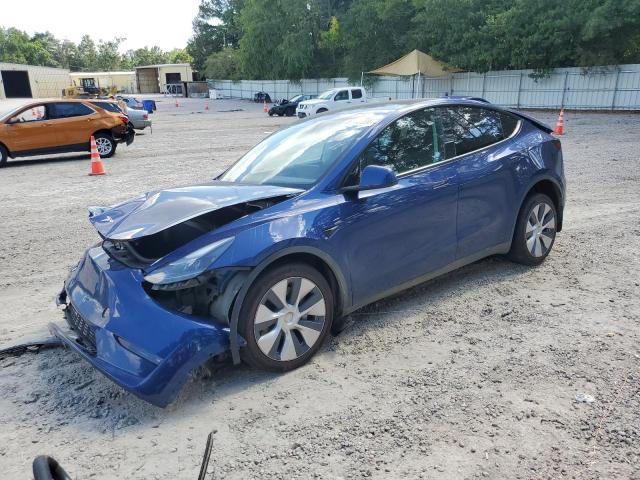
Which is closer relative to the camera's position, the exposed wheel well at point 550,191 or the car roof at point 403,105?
the car roof at point 403,105

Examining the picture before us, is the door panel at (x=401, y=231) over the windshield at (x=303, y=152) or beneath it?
beneath

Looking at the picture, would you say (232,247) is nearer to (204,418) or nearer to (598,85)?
(204,418)

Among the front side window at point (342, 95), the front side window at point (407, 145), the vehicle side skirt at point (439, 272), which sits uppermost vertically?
the front side window at point (407, 145)

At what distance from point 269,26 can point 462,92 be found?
2751 centimetres

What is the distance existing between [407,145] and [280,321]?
178 centimetres

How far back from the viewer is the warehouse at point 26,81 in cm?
6781

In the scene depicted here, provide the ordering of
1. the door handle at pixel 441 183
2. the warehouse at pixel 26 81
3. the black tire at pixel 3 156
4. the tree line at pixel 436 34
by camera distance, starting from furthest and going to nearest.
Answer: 1. the warehouse at pixel 26 81
2. the tree line at pixel 436 34
3. the black tire at pixel 3 156
4. the door handle at pixel 441 183

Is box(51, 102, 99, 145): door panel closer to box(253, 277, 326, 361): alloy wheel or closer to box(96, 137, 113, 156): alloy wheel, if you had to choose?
box(96, 137, 113, 156): alloy wheel

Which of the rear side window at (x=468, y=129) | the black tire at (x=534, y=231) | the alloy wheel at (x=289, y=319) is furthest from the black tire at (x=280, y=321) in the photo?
the black tire at (x=534, y=231)

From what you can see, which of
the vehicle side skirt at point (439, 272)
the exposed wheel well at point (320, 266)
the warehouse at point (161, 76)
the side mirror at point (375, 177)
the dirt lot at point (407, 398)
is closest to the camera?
the dirt lot at point (407, 398)

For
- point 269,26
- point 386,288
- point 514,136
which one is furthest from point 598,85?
point 269,26

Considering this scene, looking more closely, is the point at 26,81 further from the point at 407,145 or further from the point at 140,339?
the point at 140,339

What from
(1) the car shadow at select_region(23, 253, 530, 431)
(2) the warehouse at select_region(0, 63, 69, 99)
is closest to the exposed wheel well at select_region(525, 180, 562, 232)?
(1) the car shadow at select_region(23, 253, 530, 431)

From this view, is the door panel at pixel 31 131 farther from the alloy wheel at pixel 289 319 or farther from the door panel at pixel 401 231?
the alloy wheel at pixel 289 319
